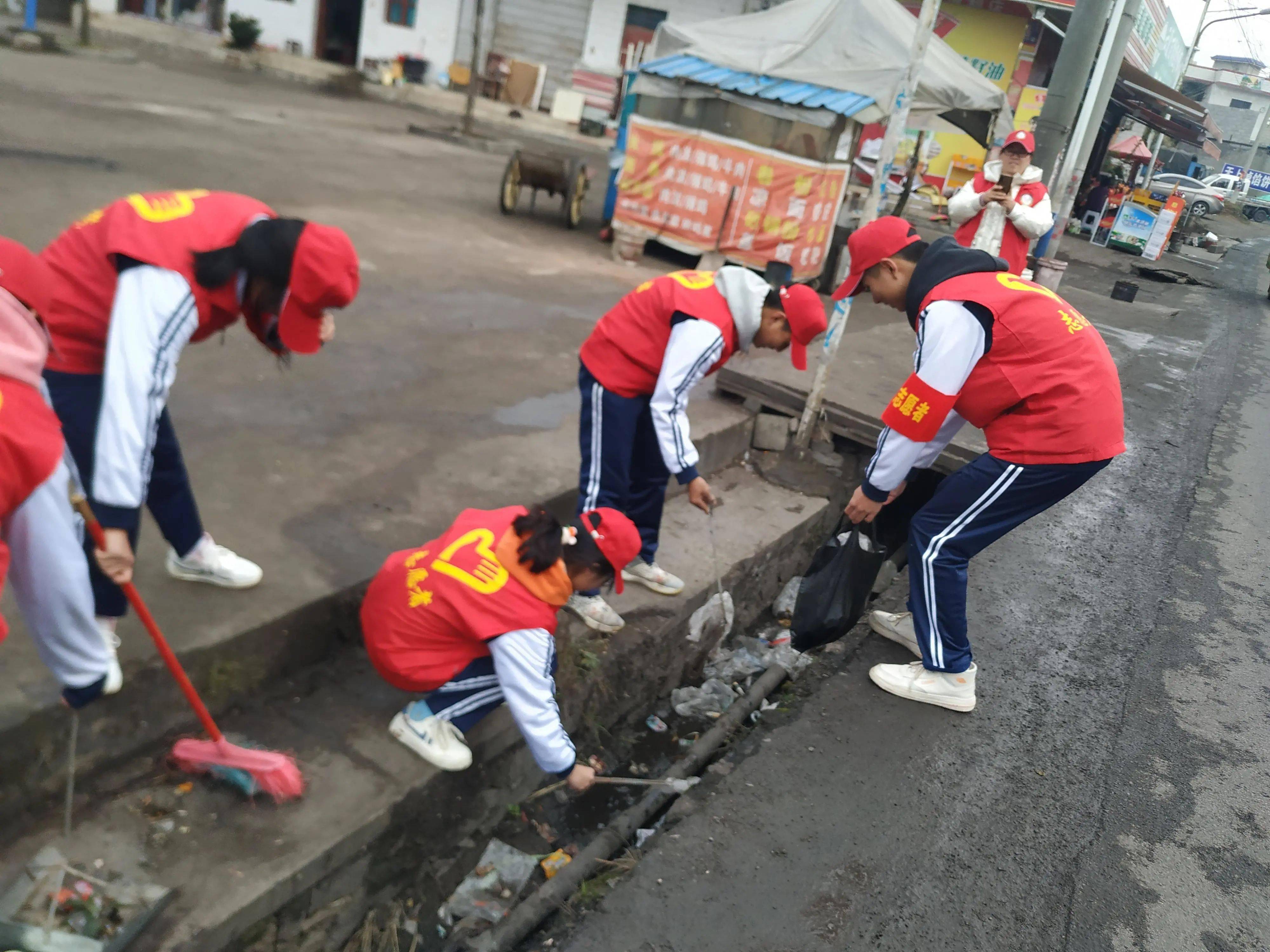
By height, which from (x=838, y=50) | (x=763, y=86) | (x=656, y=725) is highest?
(x=838, y=50)

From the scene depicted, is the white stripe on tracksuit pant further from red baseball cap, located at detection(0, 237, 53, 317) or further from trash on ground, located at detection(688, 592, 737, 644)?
trash on ground, located at detection(688, 592, 737, 644)

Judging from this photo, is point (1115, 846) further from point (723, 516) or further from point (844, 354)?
point (844, 354)

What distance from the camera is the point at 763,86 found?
29.4ft

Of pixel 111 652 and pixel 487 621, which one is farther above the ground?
pixel 487 621

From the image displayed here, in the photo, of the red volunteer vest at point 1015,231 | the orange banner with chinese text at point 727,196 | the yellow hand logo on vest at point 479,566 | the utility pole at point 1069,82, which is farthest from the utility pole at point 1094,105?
the yellow hand logo on vest at point 479,566

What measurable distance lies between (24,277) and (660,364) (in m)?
2.07

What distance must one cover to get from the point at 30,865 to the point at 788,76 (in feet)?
29.5

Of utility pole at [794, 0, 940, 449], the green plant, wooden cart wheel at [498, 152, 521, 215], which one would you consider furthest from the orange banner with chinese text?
the green plant

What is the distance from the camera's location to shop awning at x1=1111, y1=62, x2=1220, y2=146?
19.5 metres

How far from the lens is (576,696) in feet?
11.4

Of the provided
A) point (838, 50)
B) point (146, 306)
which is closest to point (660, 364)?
point (146, 306)

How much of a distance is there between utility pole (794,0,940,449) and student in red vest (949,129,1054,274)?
1121mm

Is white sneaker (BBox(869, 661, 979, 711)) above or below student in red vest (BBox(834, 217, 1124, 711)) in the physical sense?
below

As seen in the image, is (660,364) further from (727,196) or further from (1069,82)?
(1069,82)
